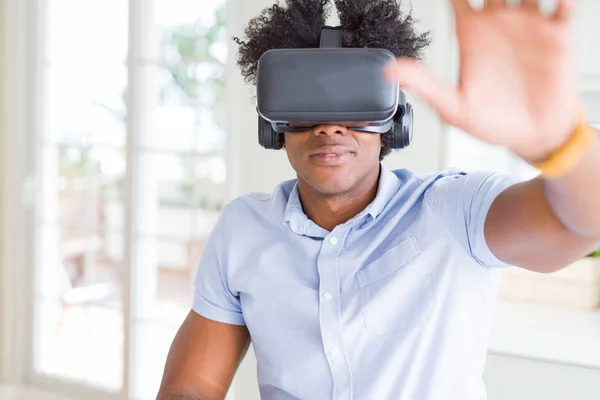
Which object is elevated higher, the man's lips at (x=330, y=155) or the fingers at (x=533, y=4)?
the fingers at (x=533, y=4)

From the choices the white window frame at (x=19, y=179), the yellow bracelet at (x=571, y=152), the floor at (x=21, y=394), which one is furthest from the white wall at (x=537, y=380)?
the floor at (x=21, y=394)

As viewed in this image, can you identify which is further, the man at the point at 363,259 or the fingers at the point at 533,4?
the man at the point at 363,259

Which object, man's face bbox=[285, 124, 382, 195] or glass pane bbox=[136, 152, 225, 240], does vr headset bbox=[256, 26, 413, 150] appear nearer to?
man's face bbox=[285, 124, 382, 195]

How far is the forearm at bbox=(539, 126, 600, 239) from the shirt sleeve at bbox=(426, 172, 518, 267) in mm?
162

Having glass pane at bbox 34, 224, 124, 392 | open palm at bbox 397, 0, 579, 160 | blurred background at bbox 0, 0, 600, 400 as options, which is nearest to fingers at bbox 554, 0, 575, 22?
open palm at bbox 397, 0, 579, 160

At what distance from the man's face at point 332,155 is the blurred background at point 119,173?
0.93 m

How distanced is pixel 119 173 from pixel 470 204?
→ 8.86 ft

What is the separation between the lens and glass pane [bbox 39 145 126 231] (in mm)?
3178

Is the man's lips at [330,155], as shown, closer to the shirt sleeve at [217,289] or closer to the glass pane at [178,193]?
the shirt sleeve at [217,289]

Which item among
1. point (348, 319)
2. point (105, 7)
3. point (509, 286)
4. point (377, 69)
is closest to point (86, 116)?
point (105, 7)

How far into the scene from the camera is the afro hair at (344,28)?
1.30 metres

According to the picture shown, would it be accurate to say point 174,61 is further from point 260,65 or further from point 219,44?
point 260,65

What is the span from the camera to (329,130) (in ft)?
3.58

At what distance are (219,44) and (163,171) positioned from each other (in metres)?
0.65
